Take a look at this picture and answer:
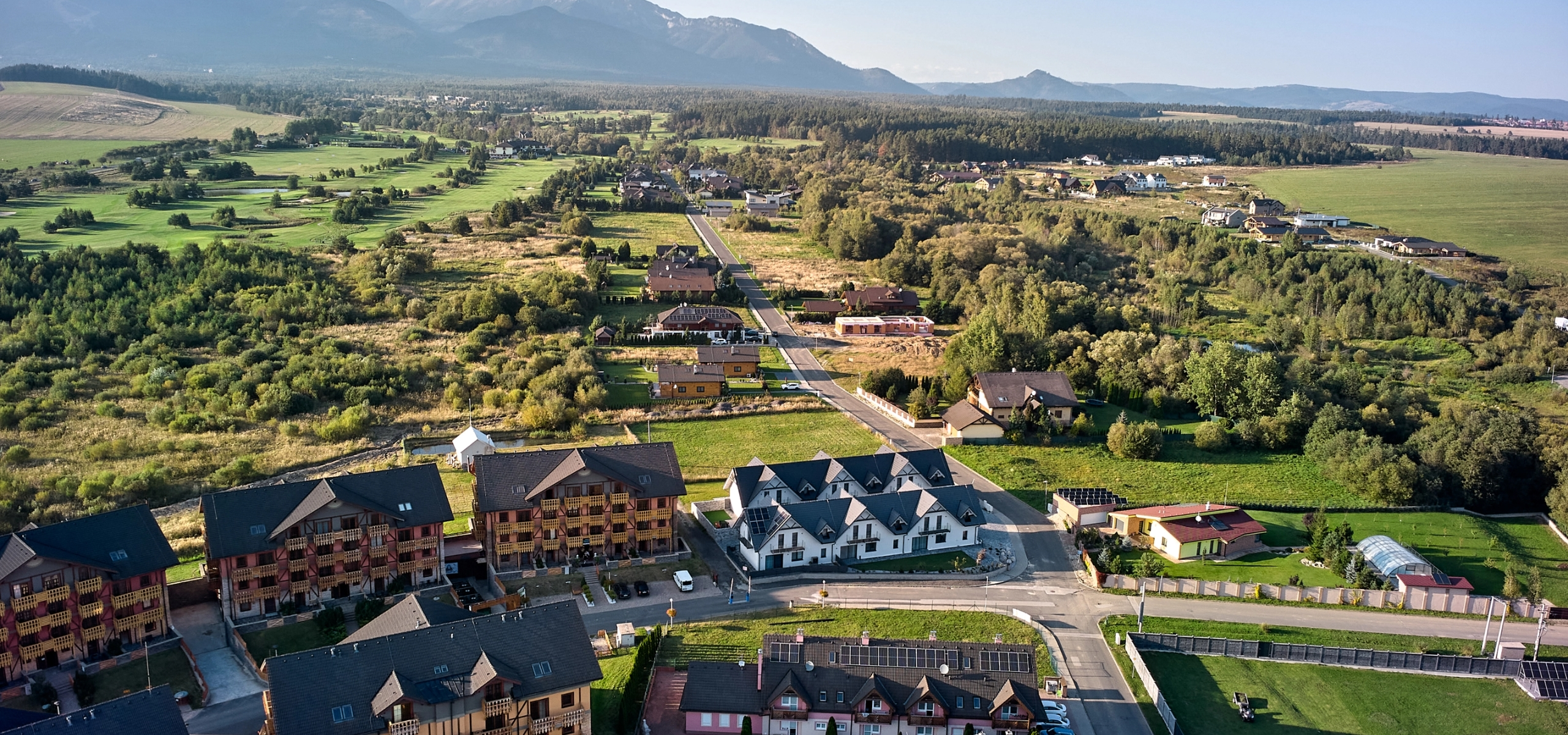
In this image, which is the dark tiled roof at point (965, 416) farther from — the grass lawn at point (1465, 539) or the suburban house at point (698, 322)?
the suburban house at point (698, 322)

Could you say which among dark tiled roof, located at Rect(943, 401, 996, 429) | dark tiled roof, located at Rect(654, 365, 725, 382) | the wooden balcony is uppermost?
dark tiled roof, located at Rect(654, 365, 725, 382)

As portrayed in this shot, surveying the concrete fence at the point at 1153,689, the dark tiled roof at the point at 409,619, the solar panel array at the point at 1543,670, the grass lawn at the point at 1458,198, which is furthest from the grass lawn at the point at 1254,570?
the grass lawn at the point at 1458,198

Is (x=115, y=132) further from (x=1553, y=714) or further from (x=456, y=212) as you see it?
(x=1553, y=714)

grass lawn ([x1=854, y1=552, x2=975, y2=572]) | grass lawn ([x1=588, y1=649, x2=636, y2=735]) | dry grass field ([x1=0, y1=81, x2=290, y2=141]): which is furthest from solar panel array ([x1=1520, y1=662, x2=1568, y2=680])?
dry grass field ([x1=0, y1=81, x2=290, y2=141])

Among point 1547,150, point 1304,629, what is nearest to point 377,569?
point 1304,629

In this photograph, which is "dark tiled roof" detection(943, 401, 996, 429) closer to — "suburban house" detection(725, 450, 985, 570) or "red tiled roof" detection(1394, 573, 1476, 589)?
"suburban house" detection(725, 450, 985, 570)
